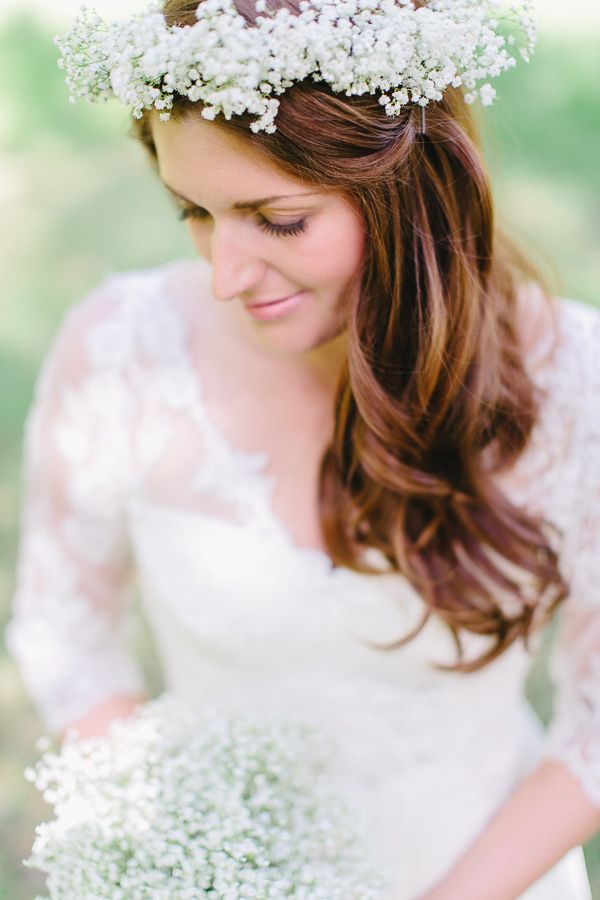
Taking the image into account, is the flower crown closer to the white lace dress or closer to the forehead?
the forehead

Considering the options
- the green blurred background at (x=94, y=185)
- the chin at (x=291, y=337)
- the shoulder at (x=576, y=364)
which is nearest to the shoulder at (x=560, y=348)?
the shoulder at (x=576, y=364)

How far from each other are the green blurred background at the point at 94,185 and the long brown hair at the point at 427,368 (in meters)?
1.90

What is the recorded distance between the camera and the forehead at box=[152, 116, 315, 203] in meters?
1.48

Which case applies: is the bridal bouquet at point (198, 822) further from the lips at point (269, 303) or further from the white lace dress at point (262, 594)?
the lips at point (269, 303)

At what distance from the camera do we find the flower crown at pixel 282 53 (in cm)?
135

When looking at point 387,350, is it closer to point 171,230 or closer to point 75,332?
point 75,332

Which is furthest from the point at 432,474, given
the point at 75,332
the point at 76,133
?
the point at 76,133

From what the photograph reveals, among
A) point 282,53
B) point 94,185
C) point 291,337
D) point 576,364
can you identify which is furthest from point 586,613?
point 94,185

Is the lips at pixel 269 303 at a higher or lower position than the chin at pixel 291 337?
higher

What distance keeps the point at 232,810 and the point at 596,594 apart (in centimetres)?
93

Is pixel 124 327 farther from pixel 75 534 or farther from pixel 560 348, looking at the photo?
pixel 560 348

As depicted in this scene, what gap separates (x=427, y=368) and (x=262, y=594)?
60cm

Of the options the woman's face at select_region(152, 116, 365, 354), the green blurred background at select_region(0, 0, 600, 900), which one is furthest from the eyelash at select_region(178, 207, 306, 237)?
the green blurred background at select_region(0, 0, 600, 900)

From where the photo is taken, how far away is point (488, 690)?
218 centimetres
